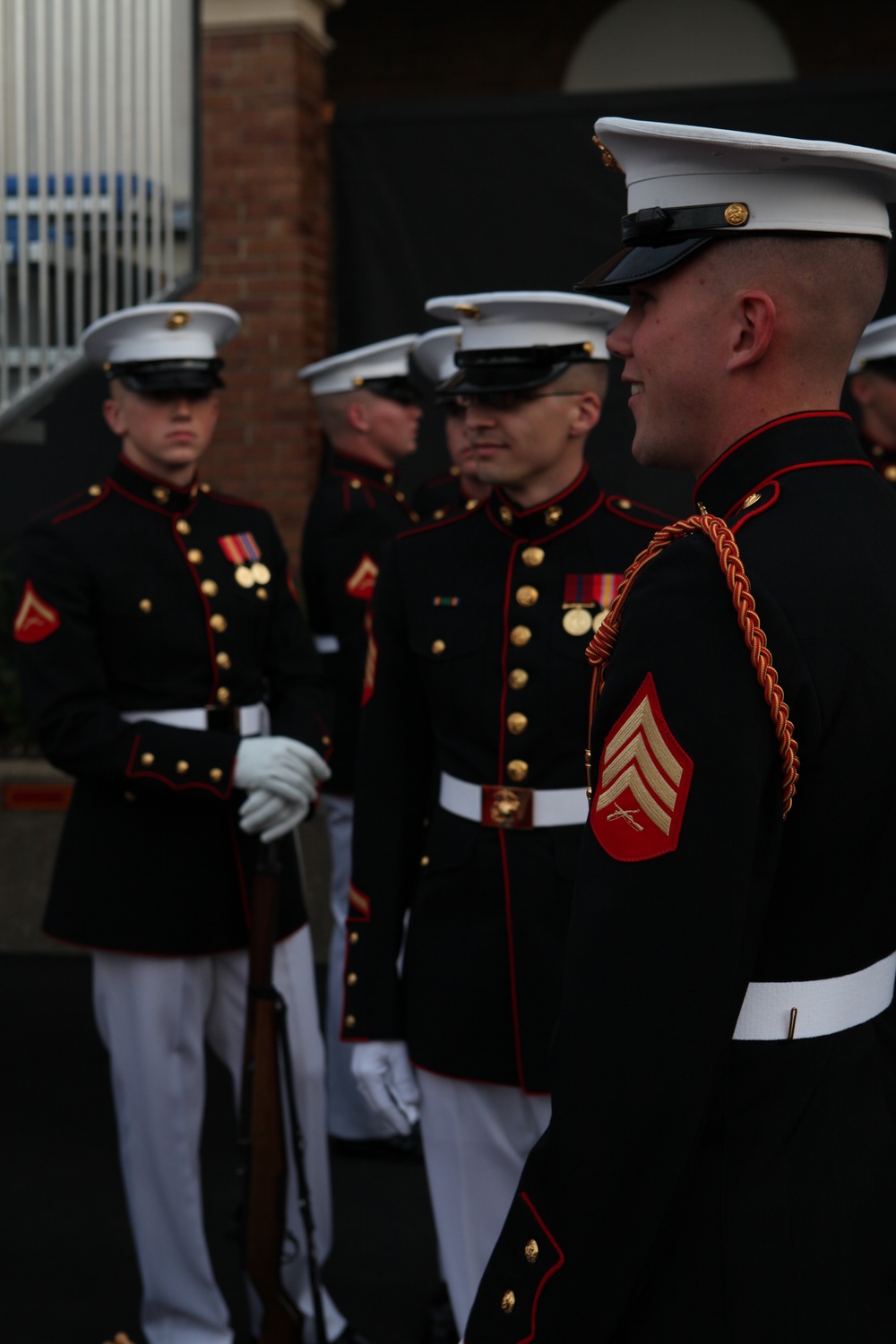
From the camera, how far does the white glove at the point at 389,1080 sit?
91.5 inches

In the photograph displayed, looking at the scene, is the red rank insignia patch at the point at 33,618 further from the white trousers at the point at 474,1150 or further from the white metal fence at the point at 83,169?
the white metal fence at the point at 83,169

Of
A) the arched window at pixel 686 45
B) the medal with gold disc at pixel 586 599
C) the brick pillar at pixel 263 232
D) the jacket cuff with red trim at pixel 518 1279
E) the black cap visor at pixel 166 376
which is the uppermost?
the arched window at pixel 686 45

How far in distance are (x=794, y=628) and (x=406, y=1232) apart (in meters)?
2.71

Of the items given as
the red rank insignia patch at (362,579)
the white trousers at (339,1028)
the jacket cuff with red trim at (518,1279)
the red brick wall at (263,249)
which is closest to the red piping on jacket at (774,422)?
the jacket cuff with red trim at (518,1279)

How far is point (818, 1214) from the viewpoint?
119 centimetres

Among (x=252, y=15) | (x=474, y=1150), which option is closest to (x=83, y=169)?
(x=252, y=15)

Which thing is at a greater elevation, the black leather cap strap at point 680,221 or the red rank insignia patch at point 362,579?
the black leather cap strap at point 680,221

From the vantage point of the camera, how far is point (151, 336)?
315 centimetres

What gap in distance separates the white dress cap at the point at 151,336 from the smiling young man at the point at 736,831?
2.01 m

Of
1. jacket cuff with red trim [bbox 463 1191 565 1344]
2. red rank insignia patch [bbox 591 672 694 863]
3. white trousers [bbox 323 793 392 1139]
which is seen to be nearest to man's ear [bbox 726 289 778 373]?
red rank insignia patch [bbox 591 672 694 863]

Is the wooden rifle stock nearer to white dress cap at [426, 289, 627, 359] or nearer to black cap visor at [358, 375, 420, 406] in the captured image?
white dress cap at [426, 289, 627, 359]

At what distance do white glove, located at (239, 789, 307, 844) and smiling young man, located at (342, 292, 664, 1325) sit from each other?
441 mm

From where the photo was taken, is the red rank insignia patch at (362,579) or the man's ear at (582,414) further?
the red rank insignia patch at (362,579)

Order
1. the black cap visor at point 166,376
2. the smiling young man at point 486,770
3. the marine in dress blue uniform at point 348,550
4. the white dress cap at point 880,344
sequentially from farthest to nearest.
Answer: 1. the white dress cap at point 880,344
2. the marine in dress blue uniform at point 348,550
3. the black cap visor at point 166,376
4. the smiling young man at point 486,770
